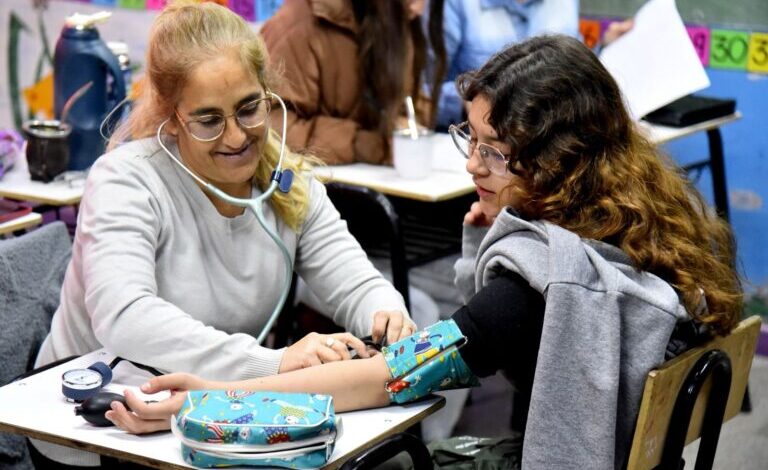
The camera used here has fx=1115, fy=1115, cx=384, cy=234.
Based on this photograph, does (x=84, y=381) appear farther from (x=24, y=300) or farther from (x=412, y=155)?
(x=412, y=155)

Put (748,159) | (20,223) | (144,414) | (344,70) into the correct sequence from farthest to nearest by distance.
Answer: (748,159), (344,70), (20,223), (144,414)

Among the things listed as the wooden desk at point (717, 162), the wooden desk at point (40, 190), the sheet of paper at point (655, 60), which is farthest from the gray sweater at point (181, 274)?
the wooden desk at point (717, 162)

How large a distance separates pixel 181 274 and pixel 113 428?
1.39ft

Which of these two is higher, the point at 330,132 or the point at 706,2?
the point at 706,2

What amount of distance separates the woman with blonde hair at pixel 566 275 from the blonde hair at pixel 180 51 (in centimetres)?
38

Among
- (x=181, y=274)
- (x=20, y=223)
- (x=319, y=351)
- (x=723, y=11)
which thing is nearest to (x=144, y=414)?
(x=319, y=351)

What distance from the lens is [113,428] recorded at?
5.04 ft

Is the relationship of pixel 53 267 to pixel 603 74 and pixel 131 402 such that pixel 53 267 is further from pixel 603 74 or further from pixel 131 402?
pixel 603 74

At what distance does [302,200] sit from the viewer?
2055mm

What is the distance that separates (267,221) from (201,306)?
0.20m

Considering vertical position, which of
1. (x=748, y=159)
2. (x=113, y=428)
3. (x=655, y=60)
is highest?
(x=655, y=60)

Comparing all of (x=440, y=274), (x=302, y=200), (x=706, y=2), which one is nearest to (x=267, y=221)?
(x=302, y=200)

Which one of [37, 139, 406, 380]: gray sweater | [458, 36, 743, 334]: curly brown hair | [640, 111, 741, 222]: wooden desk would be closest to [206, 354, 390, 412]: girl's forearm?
[37, 139, 406, 380]: gray sweater

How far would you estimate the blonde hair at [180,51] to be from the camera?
1.83 metres
